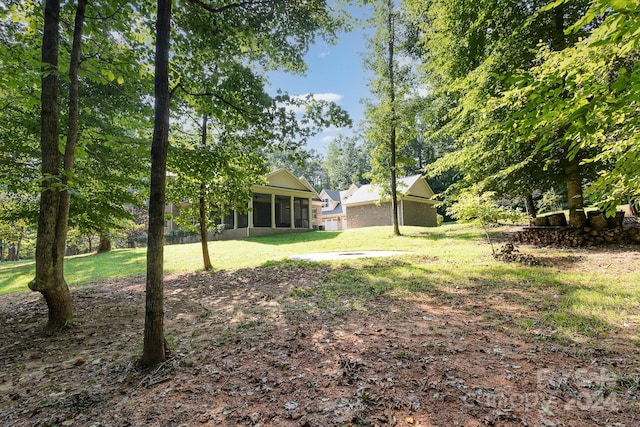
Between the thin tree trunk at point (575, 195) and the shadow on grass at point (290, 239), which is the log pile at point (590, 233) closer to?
the thin tree trunk at point (575, 195)

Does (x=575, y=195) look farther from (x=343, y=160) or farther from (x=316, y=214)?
(x=343, y=160)

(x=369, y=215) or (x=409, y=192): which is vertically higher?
(x=409, y=192)

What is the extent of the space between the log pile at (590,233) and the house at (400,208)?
44.4ft

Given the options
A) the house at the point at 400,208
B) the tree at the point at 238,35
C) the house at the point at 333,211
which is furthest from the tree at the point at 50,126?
the house at the point at 333,211

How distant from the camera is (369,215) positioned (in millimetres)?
24375

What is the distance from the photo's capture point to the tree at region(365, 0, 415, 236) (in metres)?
13.7

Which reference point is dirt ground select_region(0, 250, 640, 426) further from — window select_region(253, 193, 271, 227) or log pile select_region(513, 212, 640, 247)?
window select_region(253, 193, 271, 227)

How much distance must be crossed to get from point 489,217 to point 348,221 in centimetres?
1897

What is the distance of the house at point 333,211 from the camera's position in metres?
36.2

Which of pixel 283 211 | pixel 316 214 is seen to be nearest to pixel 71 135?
pixel 283 211

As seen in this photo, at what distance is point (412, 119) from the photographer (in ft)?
45.3

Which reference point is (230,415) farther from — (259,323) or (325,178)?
(325,178)

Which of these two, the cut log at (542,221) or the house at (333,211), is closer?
the cut log at (542,221)

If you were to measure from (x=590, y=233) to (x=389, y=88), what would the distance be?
389 inches
